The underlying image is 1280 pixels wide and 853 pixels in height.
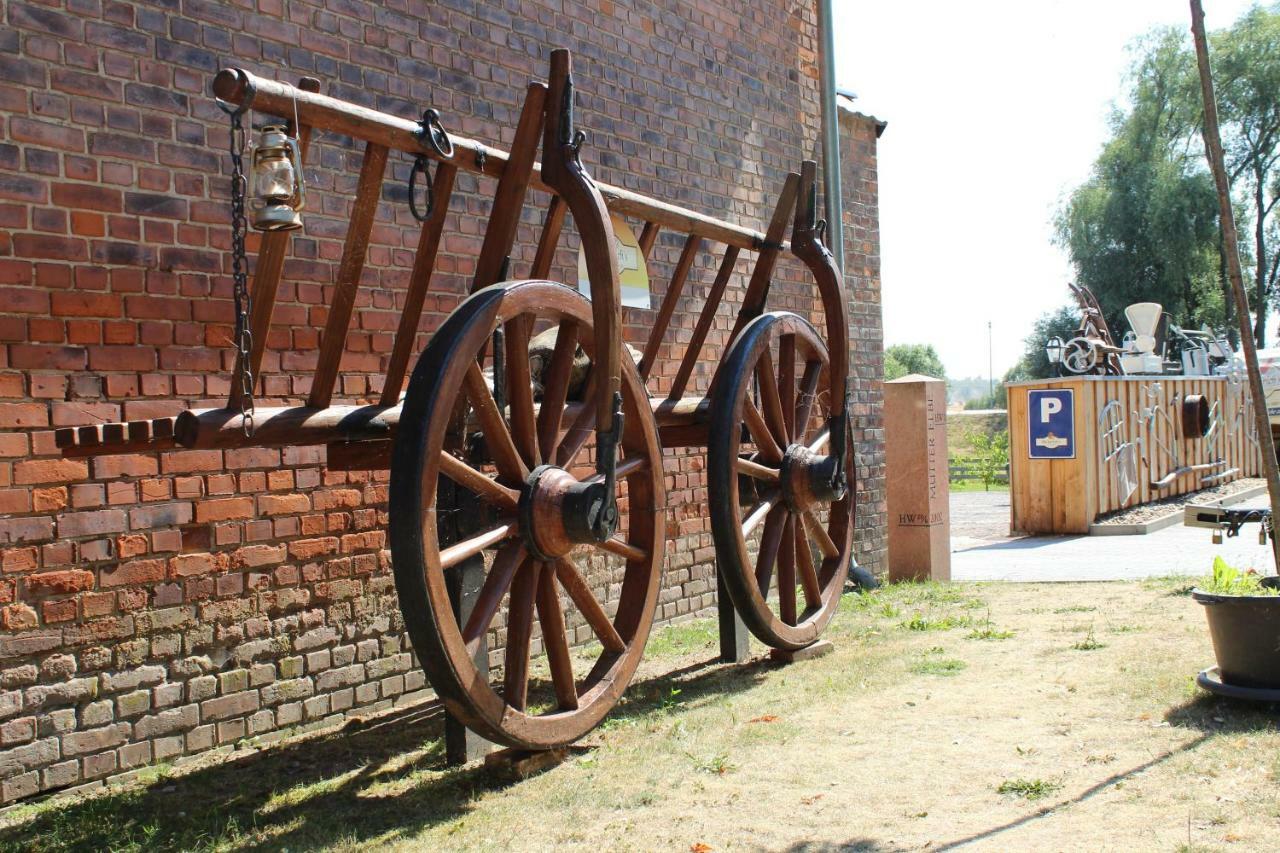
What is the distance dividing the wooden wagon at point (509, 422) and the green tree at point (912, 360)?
56.0 metres

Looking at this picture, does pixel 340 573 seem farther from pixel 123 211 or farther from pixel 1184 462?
pixel 1184 462

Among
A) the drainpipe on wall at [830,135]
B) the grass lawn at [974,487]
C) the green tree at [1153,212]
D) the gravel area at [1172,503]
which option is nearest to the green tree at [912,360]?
the green tree at [1153,212]

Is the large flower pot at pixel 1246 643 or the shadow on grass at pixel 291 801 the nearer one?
the shadow on grass at pixel 291 801

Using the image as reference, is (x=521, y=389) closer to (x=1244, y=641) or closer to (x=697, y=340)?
(x=697, y=340)

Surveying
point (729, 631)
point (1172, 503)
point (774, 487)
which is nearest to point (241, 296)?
point (774, 487)

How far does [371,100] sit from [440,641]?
278 centimetres

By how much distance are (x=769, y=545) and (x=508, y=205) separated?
239cm

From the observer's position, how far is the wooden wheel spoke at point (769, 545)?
5.70 metres

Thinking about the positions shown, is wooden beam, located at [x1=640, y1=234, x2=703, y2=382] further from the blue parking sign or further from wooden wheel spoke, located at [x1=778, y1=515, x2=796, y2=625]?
the blue parking sign

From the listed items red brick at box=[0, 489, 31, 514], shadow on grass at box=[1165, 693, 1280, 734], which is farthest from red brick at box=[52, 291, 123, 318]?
shadow on grass at box=[1165, 693, 1280, 734]

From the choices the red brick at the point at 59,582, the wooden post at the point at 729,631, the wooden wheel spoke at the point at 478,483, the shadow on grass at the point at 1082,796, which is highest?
the wooden wheel spoke at the point at 478,483

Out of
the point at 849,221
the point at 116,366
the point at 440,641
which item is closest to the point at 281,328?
the point at 116,366

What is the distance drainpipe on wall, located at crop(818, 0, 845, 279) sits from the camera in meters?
8.59

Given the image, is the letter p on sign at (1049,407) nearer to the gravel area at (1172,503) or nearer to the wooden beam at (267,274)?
the gravel area at (1172,503)
